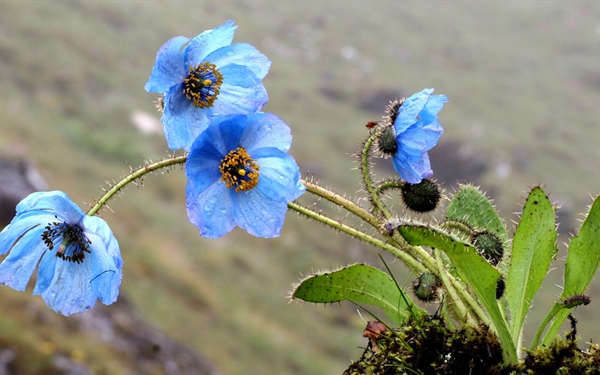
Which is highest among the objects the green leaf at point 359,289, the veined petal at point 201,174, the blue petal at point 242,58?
the blue petal at point 242,58

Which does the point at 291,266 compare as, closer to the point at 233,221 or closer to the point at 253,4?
the point at 233,221

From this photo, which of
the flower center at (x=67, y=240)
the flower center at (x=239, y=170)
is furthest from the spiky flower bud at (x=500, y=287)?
the flower center at (x=67, y=240)

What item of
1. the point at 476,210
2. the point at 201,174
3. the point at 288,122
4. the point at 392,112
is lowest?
the point at 201,174

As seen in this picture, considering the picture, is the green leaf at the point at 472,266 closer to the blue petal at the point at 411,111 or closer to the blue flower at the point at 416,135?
the blue flower at the point at 416,135

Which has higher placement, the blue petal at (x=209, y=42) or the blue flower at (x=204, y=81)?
the blue petal at (x=209, y=42)

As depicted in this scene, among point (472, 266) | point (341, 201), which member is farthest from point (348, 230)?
point (472, 266)

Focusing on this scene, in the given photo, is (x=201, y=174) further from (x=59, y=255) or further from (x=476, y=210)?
(x=476, y=210)
